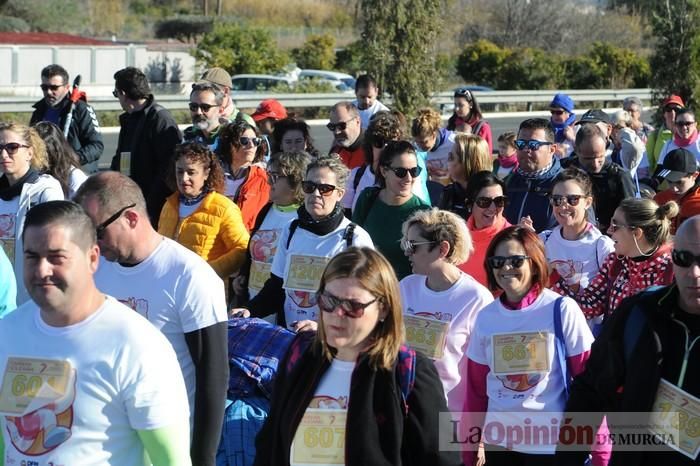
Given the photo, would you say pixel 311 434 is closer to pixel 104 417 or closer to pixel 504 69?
pixel 104 417

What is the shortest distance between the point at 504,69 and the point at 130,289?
38.9 m

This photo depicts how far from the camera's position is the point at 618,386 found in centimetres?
386

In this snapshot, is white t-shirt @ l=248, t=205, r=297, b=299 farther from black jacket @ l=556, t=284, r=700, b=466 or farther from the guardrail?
the guardrail

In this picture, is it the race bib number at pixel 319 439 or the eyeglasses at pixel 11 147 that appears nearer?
the race bib number at pixel 319 439

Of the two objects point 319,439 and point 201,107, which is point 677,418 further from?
point 201,107

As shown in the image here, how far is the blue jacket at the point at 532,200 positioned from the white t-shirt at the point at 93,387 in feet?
15.1

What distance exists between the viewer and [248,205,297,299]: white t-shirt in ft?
22.8

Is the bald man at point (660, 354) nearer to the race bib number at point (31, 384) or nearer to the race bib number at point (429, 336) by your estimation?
the race bib number at point (429, 336)

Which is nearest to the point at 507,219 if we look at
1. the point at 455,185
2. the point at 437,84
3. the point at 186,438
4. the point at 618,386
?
the point at 455,185

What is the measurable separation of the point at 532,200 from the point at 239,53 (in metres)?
32.6

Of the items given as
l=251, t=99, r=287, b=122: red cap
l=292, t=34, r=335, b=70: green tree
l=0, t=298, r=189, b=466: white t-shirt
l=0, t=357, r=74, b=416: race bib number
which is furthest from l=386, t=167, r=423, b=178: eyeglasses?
l=292, t=34, r=335, b=70: green tree

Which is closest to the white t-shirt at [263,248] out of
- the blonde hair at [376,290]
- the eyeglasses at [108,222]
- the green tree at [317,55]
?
the eyeglasses at [108,222]

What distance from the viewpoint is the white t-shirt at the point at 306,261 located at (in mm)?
6176

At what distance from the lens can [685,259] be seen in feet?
12.2
